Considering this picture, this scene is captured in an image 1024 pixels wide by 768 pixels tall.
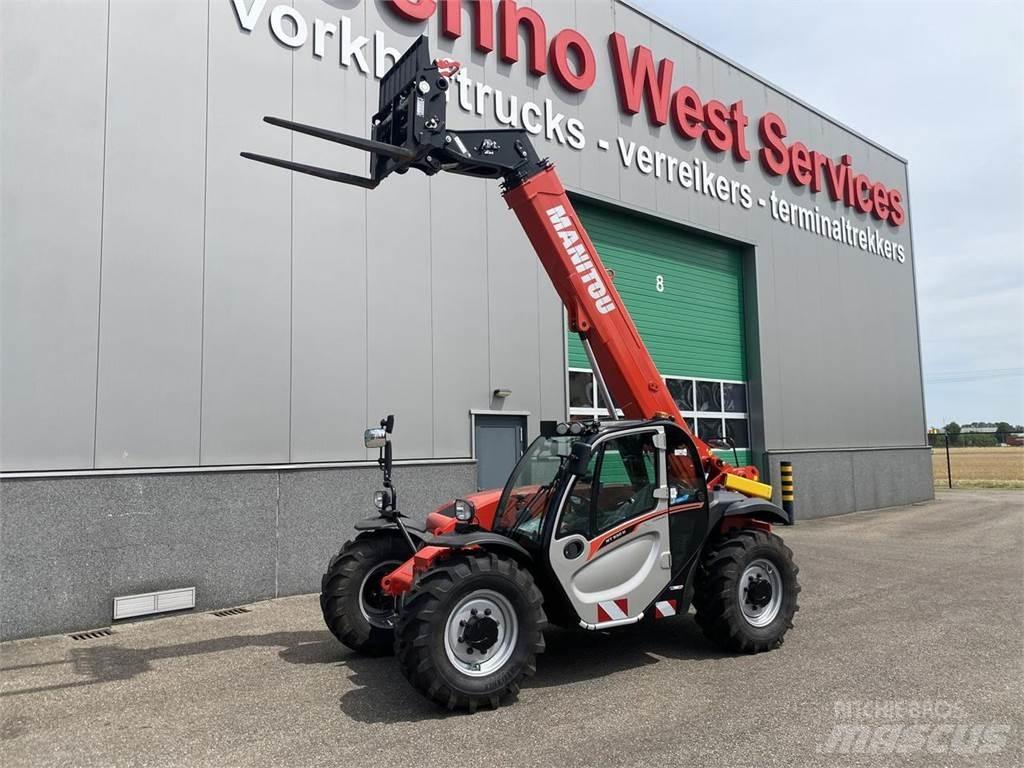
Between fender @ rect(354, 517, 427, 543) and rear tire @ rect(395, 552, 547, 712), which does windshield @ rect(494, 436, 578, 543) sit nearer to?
rear tire @ rect(395, 552, 547, 712)

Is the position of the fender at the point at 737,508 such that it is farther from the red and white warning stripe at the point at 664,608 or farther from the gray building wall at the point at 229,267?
the gray building wall at the point at 229,267

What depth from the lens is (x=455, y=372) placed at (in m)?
10.1

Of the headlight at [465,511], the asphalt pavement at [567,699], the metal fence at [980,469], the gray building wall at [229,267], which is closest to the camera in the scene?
the asphalt pavement at [567,699]

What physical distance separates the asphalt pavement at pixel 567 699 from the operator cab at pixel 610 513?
65 cm

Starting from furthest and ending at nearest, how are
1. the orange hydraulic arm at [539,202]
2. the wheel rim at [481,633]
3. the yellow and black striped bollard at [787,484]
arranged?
the yellow and black striped bollard at [787,484]
the orange hydraulic arm at [539,202]
the wheel rim at [481,633]

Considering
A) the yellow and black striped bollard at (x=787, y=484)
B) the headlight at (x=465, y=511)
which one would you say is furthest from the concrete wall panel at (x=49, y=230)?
the yellow and black striped bollard at (x=787, y=484)

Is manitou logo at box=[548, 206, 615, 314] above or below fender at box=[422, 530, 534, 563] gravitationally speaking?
above

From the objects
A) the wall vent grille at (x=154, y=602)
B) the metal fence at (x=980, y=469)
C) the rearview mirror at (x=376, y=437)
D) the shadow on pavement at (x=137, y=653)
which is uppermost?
the rearview mirror at (x=376, y=437)

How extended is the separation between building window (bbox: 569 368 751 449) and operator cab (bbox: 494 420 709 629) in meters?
6.38

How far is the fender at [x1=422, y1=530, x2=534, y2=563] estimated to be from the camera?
4.92 m

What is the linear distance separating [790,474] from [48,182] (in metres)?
13.0

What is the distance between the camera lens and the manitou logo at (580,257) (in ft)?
20.1

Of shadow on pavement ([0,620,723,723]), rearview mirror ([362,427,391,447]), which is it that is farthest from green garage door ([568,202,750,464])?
rearview mirror ([362,427,391,447])

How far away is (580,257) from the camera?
6.16 metres
